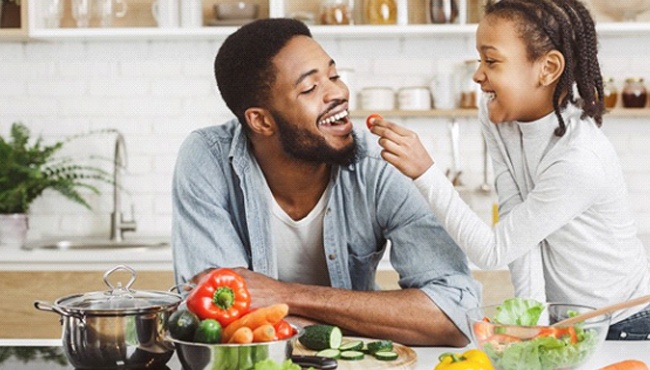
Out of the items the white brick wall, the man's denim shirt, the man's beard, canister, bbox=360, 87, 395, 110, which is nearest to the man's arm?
the man's denim shirt

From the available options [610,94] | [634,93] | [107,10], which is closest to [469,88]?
[610,94]

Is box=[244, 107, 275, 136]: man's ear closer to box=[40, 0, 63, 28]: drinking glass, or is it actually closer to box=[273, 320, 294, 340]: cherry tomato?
box=[273, 320, 294, 340]: cherry tomato

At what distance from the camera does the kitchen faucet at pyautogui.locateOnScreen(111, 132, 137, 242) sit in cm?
434

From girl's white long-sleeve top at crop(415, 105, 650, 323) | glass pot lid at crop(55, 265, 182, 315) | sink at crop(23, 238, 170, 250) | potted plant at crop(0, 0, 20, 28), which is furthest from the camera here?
potted plant at crop(0, 0, 20, 28)

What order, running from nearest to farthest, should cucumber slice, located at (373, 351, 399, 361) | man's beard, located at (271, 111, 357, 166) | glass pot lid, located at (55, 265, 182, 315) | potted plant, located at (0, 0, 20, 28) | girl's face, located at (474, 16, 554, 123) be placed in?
1. glass pot lid, located at (55, 265, 182, 315)
2. cucumber slice, located at (373, 351, 399, 361)
3. girl's face, located at (474, 16, 554, 123)
4. man's beard, located at (271, 111, 357, 166)
5. potted plant, located at (0, 0, 20, 28)

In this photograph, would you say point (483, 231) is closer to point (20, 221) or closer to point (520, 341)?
point (520, 341)

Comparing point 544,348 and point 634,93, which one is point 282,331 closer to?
point 544,348

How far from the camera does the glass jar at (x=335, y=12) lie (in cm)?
412

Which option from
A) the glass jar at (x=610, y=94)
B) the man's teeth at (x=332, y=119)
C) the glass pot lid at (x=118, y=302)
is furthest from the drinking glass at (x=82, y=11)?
the glass pot lid at (x=118, y=302)

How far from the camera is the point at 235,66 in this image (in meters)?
2.56

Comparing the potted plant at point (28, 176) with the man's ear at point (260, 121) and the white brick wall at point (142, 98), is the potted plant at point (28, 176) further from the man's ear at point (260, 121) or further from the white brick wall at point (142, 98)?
the man's ear at point (260, 121)

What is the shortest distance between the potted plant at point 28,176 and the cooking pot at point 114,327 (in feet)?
7.82

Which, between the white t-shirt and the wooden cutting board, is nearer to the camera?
the wooden cutting board

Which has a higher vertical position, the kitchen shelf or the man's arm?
the kitchen shelf
